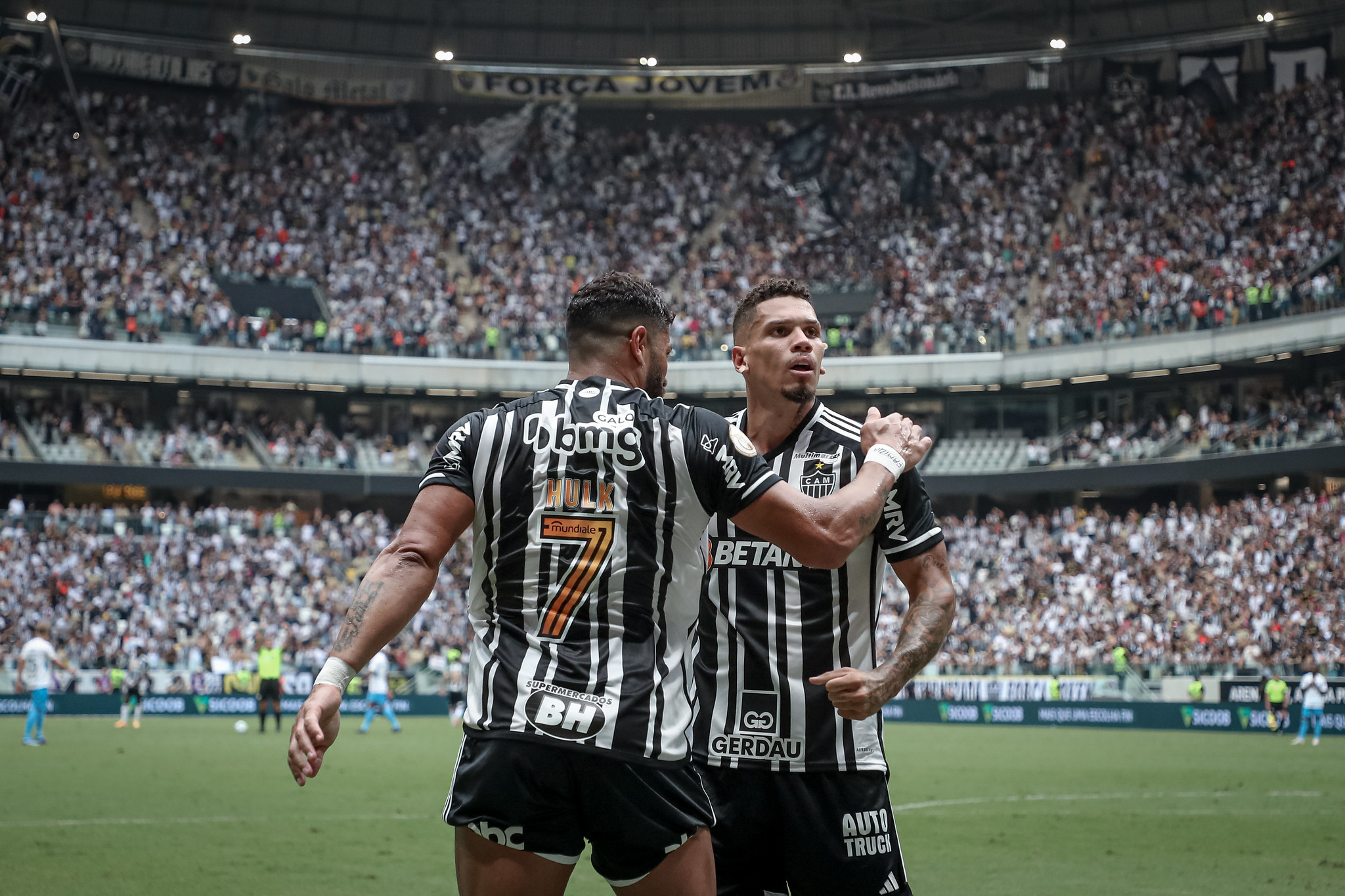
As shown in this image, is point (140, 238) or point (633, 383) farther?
point (140, 238)

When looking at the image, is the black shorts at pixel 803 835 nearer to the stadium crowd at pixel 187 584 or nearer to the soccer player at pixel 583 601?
the soccer player at pixel 583 601

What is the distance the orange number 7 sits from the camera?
13.7ft

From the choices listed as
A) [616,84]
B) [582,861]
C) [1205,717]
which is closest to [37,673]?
[582,861]

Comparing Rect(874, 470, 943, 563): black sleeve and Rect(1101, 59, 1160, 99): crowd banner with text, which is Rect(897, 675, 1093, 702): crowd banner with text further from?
Rect(874, 470, 943, 563): black sleeve

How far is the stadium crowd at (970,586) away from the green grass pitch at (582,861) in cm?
1068

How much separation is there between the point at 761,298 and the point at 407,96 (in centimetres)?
5288

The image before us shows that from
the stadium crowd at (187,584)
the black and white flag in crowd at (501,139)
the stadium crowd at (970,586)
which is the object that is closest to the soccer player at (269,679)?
the stadium crowd at (187,584)

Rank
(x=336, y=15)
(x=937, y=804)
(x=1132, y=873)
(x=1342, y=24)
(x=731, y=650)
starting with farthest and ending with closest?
1. (x=336, y=15)
2. (x=1342, y=24)
3. (x=937, y=804)
4. (x=1132, y=873)
5. (x=731, y=650)

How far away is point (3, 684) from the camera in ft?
114

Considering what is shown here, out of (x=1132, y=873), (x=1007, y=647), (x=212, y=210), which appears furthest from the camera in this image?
(x=212, y=210)

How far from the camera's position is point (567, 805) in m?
4.07

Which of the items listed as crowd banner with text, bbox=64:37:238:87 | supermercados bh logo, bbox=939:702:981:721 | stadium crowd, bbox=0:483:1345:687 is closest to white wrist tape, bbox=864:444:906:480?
stadium crowd, bbox=0:483:1345:687

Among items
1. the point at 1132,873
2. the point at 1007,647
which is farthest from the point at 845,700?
the point at 1007,647

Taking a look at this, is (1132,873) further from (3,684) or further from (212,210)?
(212,210)
